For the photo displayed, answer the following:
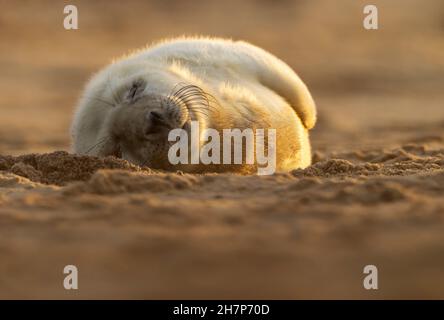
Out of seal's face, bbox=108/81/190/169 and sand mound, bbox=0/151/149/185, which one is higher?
seal's face, bbox=108/81/190/169

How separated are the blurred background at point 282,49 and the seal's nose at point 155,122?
761cm

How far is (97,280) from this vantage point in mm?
3236

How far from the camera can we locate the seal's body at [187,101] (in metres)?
5.50

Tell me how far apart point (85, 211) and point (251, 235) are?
1.01 m

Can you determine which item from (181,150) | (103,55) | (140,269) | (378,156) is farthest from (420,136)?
(103,55)

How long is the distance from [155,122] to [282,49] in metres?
15.8

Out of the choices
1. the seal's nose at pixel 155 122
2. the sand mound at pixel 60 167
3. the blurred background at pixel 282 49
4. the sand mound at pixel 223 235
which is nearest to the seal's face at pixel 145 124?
the seal's nose at pixel 155 122

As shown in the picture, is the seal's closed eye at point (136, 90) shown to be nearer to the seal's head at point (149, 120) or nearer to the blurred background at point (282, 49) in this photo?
the seal's head at point (149, 120)

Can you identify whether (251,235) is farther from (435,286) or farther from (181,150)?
(181,150)

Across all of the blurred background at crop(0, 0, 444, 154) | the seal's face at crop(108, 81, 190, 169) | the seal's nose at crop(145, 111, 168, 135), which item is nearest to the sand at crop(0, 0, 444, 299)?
the seal's face at crop(108, 81, 190, 169)

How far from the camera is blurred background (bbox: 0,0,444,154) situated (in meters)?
15.6

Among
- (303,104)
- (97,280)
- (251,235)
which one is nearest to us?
(97,280)

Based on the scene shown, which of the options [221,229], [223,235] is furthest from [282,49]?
[223,235]

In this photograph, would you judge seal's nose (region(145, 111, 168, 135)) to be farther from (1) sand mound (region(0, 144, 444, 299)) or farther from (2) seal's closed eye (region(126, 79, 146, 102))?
(1) sand mound (region(0, 144, 444, 299))
